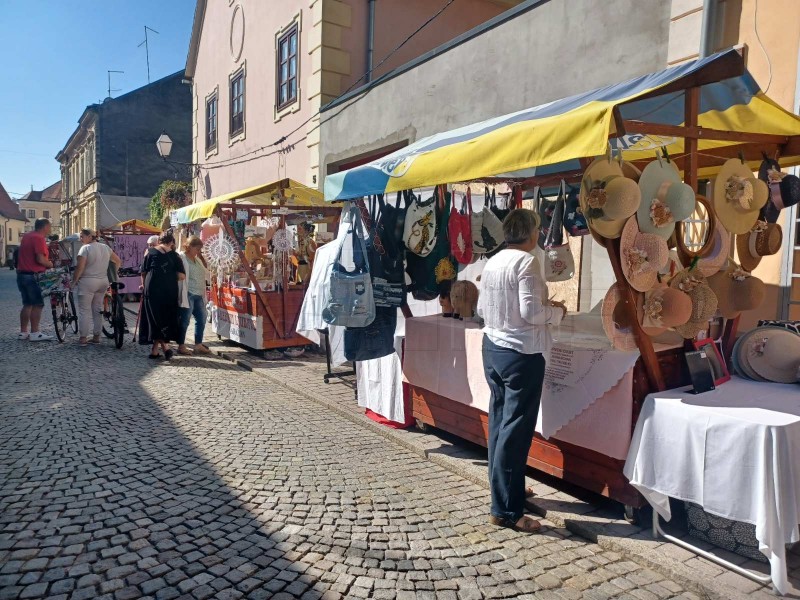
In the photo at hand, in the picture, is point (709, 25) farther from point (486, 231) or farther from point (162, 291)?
point (162, 291)

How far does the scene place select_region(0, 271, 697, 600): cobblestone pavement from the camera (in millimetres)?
2850

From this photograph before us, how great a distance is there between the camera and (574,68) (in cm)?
647

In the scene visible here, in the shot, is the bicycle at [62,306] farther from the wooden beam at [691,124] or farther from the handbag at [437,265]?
the wooden beam at [691,124]

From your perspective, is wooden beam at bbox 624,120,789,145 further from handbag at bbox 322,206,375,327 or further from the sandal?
handbag at bbox 322,206,375,327

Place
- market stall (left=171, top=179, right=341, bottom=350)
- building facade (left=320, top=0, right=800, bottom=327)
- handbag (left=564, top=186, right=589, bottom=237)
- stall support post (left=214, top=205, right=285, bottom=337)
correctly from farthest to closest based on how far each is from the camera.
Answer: market stall (left=171, top=179, right=341, bottom=350), stall support post (left=214, top=205, right=285, bottom=337), handbag (left=564, top=186, right=589, bottom=237), building facade (left=320, top=0, right=800, bottom=327)

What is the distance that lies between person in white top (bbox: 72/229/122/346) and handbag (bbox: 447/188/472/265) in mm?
6255

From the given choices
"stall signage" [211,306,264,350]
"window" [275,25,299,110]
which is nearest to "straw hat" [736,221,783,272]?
"stall signage" [211,306,264,350]

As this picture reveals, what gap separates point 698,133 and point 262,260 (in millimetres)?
7094

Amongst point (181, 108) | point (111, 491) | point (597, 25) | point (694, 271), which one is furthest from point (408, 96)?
point (181, 108)

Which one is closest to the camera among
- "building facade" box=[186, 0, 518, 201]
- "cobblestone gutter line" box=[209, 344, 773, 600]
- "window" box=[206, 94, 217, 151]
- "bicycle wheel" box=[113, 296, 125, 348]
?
"cobblestone gutter line" box=[209, 344, 773, 600]

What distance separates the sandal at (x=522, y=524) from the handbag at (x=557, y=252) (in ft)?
8.10

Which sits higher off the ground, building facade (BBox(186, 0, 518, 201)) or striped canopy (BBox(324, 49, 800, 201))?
building facade (BBox(186, 0, 518, 201))

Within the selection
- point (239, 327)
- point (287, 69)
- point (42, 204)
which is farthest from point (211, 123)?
point (42, 204)

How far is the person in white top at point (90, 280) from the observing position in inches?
354
